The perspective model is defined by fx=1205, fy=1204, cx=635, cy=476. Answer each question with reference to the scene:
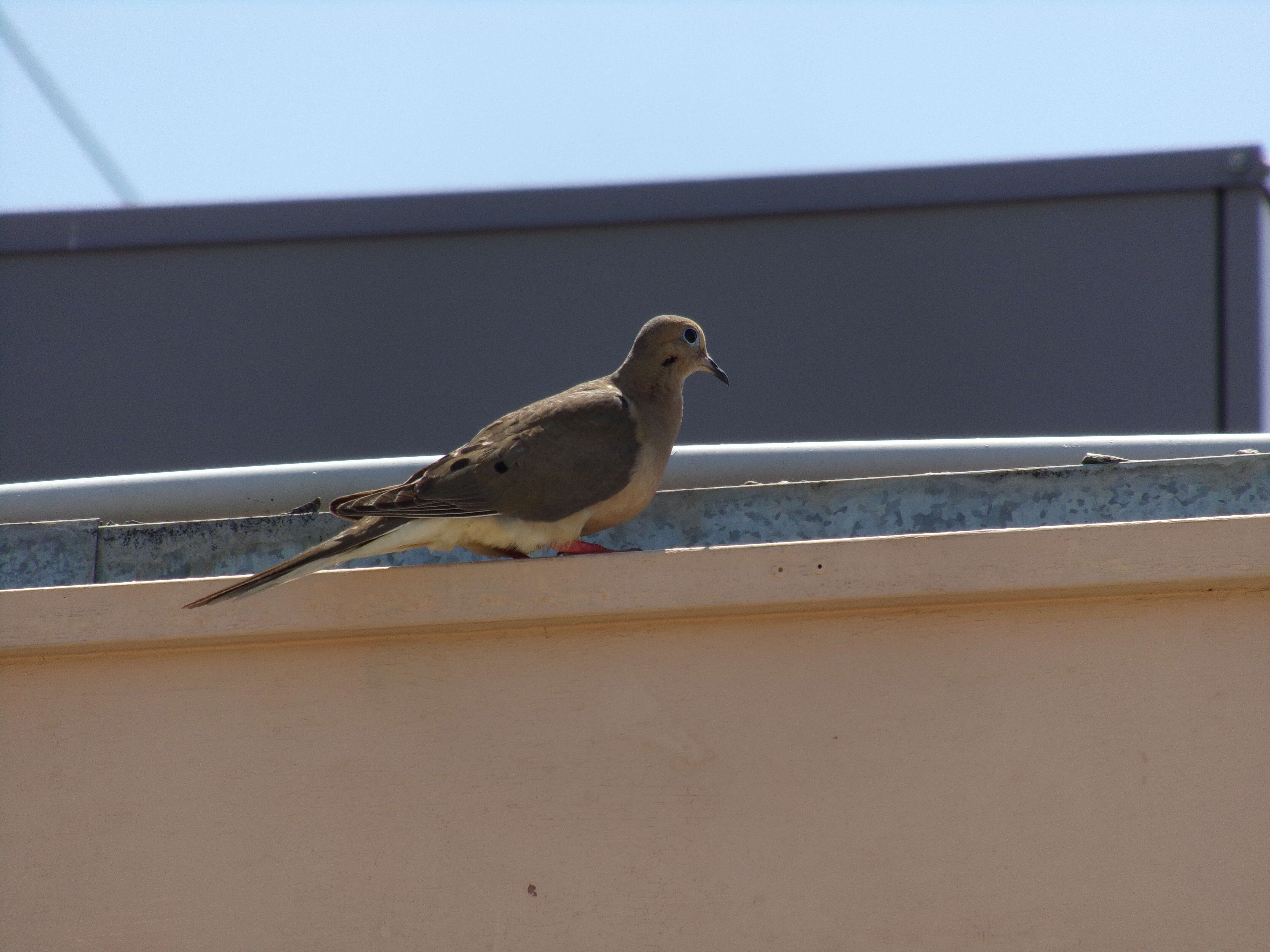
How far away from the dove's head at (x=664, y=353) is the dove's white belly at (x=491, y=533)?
0.62 meters

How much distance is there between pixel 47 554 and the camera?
3008 mm

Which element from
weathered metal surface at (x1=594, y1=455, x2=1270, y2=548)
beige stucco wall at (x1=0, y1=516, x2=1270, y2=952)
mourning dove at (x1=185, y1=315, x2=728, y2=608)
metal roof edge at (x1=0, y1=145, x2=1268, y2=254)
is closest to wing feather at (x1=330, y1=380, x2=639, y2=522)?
mourning dove at (x1=185, y1=315, x2=728, y2=608)

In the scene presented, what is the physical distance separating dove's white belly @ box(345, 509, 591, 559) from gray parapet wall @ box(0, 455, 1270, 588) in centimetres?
21

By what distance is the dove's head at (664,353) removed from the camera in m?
3.54

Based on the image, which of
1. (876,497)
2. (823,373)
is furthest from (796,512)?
(823,373)

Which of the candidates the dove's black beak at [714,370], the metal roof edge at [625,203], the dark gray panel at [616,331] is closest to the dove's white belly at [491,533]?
the dove's black beak at [714,370]

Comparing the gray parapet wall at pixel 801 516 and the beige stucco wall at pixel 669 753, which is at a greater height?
the gray parapet wall at pixel 801 516

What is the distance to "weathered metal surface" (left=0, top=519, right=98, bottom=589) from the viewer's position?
2996 millimetres

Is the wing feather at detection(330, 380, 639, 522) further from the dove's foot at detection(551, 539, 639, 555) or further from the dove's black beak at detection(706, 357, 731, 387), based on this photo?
the dove's black beak at detection(706, 357, 731, 387)

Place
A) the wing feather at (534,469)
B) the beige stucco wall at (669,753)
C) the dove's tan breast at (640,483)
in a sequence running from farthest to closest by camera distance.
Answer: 1. the dove's tan breast at (640,483)
2. the wing feather at (534,469)
3. the beige stucco wall at (669,753)

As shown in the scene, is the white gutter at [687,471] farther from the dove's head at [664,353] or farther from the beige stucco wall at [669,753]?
the beige stucco wall at [669,753]

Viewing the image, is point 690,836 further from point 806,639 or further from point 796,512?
point 796,512

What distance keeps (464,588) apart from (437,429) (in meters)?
3.78

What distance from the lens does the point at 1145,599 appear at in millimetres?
2406
